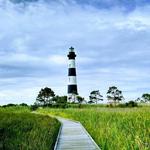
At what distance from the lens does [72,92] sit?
51.9 m

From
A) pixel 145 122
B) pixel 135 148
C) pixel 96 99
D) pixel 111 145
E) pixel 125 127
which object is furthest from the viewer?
pixel 96 99

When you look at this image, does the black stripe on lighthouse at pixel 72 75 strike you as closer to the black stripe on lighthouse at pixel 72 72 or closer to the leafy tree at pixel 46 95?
the black stripe on lighthouse at pixel 72 72

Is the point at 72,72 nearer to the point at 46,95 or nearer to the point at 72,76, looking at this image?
the point at 72,76

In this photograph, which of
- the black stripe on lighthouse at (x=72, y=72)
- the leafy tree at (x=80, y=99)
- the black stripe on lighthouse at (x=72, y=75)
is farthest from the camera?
the leafy tree at (x=80, y=99)

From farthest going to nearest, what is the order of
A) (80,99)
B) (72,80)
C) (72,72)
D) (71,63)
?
(80,99)
(71,63)
(72,72)
(72,80)

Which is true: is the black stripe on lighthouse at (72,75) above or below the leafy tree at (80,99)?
above

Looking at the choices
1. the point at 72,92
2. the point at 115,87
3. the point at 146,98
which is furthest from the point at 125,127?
the point at 115,87

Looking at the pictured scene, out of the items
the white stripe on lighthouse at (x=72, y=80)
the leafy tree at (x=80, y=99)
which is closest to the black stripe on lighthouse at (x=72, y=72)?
the white stripe on lighthouse at (x=72, y=80)

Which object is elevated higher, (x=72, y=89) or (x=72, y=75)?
(x=72, y=75)

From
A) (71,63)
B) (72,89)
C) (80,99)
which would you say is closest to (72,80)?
(72,89)

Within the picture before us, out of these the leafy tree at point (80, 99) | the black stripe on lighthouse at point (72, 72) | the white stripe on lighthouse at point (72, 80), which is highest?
the black stripe on lighthouse at point (72, 72)

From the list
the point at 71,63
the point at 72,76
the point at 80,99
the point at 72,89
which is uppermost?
the point at 71,63

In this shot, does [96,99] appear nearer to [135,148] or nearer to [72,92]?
[72,92]

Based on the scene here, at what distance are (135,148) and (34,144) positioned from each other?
15.6 feet
